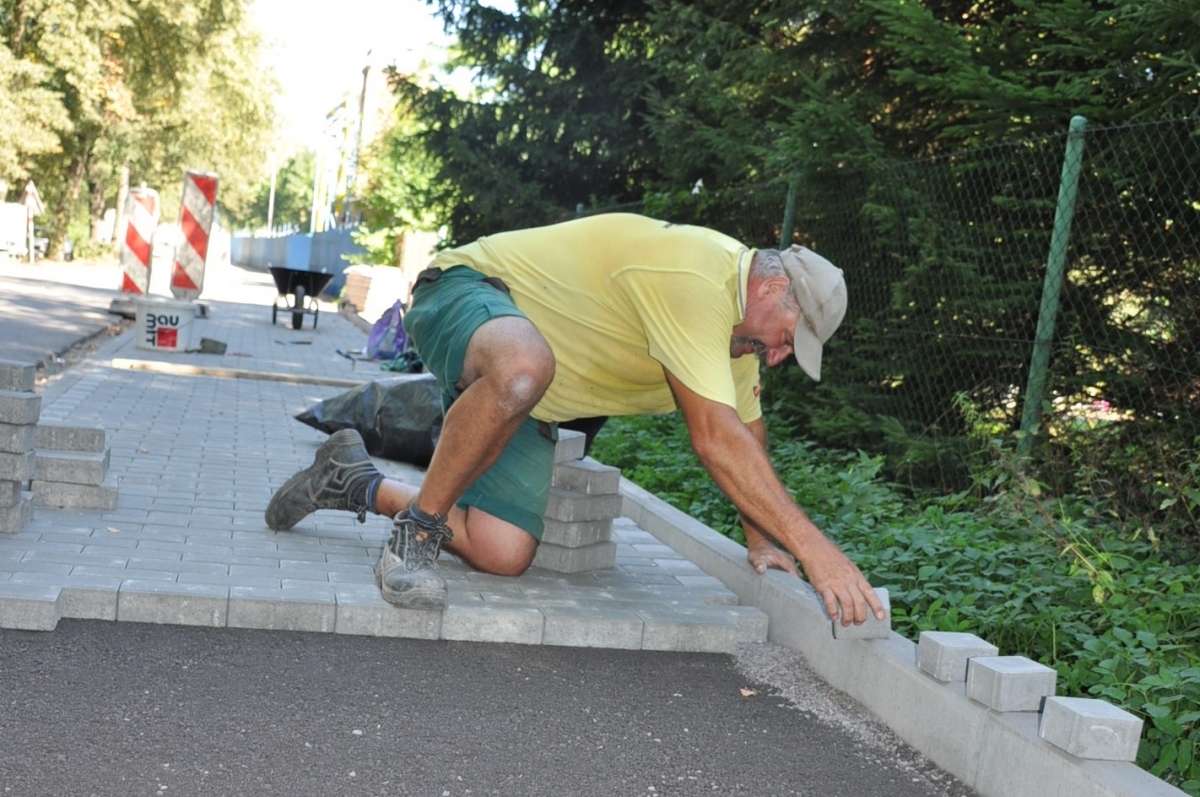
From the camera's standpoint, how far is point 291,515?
5371 millimetres

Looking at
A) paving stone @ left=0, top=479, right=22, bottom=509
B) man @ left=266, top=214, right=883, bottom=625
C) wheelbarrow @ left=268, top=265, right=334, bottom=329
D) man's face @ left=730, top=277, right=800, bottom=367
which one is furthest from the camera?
wheelbarrow @ left=268, top=265, right=334, bottom=329

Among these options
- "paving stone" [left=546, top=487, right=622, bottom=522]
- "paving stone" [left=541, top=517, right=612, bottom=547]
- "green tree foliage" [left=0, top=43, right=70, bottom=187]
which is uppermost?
"green tree foliage" [left=0, top=43, right=70, bottom=187]

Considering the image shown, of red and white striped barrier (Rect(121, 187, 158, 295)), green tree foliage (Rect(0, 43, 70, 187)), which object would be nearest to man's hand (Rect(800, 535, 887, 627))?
red and white striped barrier (Rect(121, 187, 158, 295))

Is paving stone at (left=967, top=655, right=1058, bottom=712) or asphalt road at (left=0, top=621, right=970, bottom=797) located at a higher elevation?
paving stone at (left=967, top=655, right=1058, bottom=712)

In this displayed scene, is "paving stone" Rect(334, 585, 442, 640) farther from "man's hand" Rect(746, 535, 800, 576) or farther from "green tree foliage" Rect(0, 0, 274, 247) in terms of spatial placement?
"green tree foliage" Rect(0, 0, 274, 247)

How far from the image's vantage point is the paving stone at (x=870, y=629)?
401 cm

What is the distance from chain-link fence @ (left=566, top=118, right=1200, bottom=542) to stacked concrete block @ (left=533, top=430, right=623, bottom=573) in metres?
1.97

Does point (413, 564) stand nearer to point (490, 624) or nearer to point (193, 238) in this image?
point (490, 624)

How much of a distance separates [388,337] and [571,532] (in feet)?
35.6

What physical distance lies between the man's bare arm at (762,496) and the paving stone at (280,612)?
1.33 metres

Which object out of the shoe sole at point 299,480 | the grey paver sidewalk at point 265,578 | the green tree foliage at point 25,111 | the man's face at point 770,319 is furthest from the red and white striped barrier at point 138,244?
the green tree foliage at point 25,111

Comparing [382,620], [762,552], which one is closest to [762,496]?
[762,552]

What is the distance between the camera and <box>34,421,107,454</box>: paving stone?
5.43 m

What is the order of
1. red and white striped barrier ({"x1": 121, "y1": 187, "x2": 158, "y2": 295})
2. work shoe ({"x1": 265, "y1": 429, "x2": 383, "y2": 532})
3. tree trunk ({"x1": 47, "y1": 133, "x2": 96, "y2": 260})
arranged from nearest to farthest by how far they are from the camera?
work shoe ({"x1": 265, "y1": 429, "x2": 383, "y2": 532})
red and white striped barrier ({"x1": 121, "y1": 187, "x2": 158, "y2": 295})
tree trunk ({"x1": 47, "y1": 133, "x2": 96, "y2": 260})
